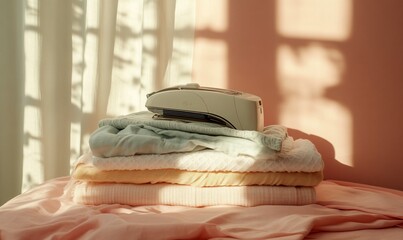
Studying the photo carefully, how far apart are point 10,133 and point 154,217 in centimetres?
104

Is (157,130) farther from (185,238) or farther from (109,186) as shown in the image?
(185,238)

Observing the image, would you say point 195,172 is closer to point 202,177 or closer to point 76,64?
point 202,177

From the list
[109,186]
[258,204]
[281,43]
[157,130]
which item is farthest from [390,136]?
[109,186]

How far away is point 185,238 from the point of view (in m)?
0.97

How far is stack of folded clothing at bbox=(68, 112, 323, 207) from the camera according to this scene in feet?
4.21

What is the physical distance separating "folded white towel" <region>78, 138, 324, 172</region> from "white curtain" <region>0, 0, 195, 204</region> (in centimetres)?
58

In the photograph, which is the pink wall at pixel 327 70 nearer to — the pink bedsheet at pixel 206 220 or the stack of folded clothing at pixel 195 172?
the pink bedsheet at pixel 206 220

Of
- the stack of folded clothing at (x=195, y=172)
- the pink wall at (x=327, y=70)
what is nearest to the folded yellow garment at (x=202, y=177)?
the stack of folded clothing at (x=195, y=172)

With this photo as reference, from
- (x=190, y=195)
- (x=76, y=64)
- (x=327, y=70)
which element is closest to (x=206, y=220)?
(x=190, y=195)

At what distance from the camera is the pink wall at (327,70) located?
1.67m

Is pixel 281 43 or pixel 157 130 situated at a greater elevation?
pixel 281 43

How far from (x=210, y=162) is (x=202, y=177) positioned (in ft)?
0.14

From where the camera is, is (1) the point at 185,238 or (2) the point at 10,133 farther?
(2) the point at 10,133

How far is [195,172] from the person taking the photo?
1295 mm
